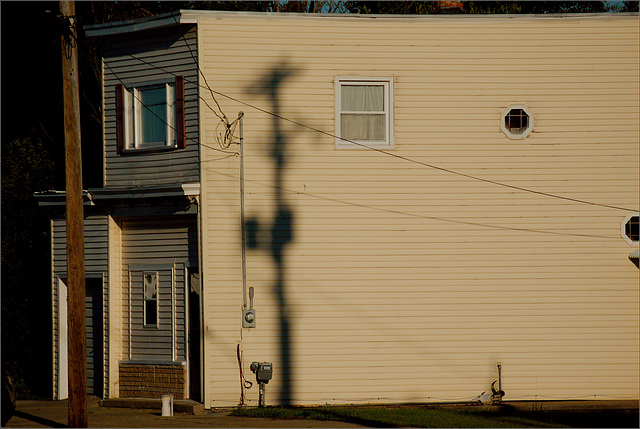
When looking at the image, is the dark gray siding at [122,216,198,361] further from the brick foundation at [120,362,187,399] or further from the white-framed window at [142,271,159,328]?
the brick foundation at [120,362,187,399]

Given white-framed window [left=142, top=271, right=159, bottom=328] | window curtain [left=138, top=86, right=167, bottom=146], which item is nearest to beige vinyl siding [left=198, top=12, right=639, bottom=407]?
window curtain [left=138, top=86, right=167, bottom=146]

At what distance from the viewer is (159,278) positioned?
55.5 feet

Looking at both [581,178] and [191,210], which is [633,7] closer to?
[581,178]

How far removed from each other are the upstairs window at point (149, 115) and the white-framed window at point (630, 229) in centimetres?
943

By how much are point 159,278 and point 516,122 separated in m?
8.22

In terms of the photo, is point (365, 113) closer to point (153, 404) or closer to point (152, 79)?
point (152, 79)

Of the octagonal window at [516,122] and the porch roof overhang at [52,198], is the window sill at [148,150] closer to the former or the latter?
the porch roof overhang at [52,198]

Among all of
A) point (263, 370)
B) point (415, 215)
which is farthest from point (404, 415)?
point (415, 215)

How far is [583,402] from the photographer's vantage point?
1590 centimetres

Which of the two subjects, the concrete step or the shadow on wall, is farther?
the shadow on wall

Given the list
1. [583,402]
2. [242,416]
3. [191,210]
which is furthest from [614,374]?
[191,210]

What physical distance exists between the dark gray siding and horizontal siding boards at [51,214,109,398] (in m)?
0.42

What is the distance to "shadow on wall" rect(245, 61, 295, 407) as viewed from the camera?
15.8 metres

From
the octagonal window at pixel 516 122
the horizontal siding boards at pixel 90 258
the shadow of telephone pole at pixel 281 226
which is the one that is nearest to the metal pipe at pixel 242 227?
the shadow of telephone pole at pixel 281 226
